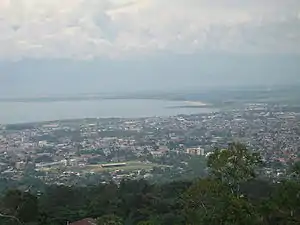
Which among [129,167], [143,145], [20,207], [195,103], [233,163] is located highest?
[233,163]

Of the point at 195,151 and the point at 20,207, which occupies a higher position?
the point at 20,207

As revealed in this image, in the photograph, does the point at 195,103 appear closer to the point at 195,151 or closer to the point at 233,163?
the point at 195,151

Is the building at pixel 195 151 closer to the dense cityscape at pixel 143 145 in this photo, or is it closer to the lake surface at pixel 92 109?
the dense cityscape at pixel 143 145

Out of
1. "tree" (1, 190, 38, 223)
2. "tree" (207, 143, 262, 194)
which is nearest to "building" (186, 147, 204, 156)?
"tree" (1, 190, 38, 223)

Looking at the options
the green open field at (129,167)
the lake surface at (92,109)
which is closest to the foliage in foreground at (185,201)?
the green open field at (129,167)

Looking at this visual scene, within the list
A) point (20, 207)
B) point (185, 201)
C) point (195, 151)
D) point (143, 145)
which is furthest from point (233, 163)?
point (143, 145)

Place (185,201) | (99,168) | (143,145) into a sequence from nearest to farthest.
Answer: (185,201), (99,168), (143,145)

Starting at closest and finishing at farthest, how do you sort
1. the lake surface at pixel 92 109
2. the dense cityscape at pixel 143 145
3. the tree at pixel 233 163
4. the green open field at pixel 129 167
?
the tree at pixel 233 163 → the dense cityscape at pixel 143 145 → the green open field at pixel 129 167 → the lake surface at pixel 92 109

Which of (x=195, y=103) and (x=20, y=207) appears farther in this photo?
(x=195, y=103)
